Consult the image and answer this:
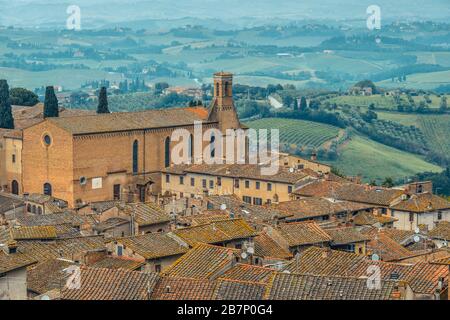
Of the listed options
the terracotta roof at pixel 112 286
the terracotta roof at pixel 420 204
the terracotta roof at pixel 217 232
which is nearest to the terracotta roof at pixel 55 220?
the terracotta roof at pixel 217 232

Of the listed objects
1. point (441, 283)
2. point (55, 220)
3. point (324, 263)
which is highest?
point (441, 283)

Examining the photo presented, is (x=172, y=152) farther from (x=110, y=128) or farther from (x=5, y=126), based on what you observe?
(x=5, y=126)

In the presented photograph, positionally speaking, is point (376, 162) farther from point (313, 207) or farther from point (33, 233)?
point (33, 233)

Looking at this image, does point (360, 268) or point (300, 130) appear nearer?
point (360, 268)

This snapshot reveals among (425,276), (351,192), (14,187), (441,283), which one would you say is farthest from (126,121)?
(441,283)

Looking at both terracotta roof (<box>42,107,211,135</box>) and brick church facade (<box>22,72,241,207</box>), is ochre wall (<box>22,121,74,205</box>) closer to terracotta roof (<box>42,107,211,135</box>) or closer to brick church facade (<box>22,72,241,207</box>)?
brick church facade (<box>22,72,241,207</box>)
